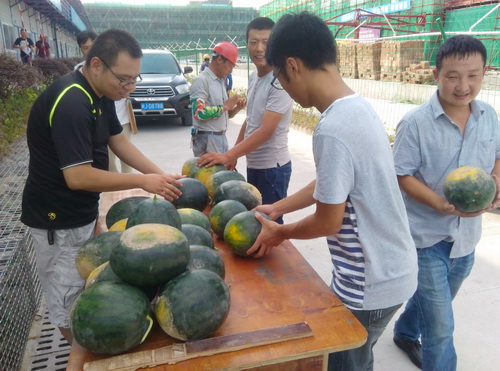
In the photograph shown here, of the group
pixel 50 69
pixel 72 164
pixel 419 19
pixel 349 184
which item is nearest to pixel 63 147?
pixel 72 164

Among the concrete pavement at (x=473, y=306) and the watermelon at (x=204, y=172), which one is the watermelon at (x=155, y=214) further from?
the concrete pavement at (x=473, y=306)

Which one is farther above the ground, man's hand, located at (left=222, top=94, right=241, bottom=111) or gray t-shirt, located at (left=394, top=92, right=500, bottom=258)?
man's hand, located at (left=222, top=94, right=241, bottom=111)

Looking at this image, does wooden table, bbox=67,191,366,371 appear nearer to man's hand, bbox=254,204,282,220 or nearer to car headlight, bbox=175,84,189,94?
man's hand, bbox=254,204,282,220

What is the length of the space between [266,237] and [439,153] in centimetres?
111

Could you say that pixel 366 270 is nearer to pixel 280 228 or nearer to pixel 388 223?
pixel 388 223

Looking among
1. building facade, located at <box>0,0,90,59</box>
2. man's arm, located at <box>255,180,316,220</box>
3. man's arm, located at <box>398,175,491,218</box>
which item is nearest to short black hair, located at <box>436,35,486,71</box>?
man's arm, located at <box>398,175,491,218</box>

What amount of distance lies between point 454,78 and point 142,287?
6.37 ft

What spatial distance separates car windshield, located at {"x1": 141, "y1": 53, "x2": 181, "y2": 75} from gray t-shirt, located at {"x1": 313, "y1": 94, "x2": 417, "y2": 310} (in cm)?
1069

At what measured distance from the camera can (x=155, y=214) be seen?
179 cm

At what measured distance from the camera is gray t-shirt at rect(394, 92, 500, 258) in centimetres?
233

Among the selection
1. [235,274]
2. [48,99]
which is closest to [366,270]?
[235,274]

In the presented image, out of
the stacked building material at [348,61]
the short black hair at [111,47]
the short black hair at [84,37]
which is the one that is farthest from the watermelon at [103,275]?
the stacked building material at [348,61]

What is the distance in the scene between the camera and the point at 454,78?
2279mm

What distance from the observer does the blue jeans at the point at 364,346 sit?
185cm
